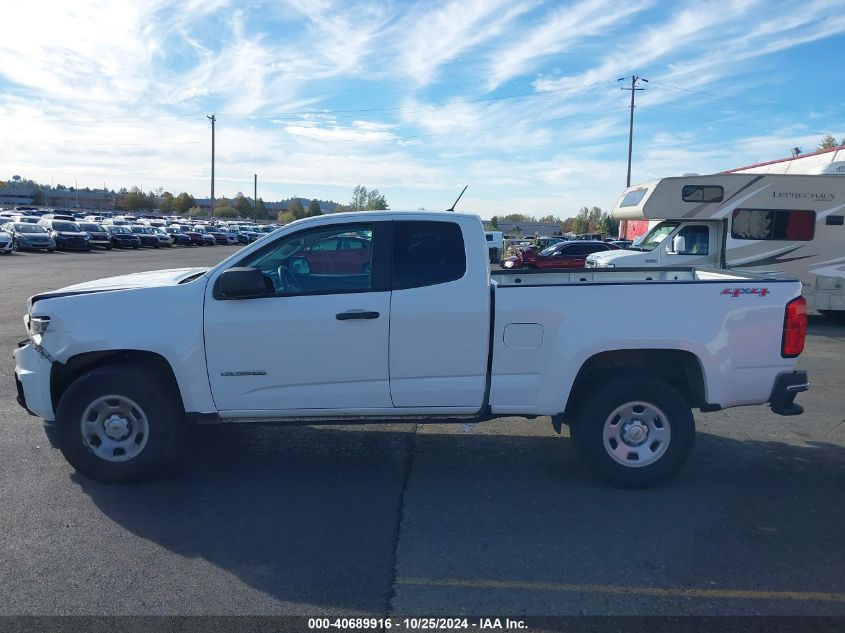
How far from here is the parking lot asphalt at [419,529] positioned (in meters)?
3.92

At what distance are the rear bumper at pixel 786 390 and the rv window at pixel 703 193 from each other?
31.4 ft

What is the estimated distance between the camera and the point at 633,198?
15609mm

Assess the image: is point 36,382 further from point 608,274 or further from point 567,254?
point 567,254

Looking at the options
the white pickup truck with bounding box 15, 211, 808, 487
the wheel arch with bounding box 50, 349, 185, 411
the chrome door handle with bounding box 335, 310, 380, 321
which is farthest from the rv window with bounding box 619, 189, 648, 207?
the wheel arch with bounding box 50, 349, 185, 411

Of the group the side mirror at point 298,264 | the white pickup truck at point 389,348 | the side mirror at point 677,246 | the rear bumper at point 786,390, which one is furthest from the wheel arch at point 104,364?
the side mirror at point 677,246

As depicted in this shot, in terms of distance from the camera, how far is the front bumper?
5379 mm

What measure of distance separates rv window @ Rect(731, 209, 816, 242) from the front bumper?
12.9 metres

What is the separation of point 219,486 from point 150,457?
21.5 inches

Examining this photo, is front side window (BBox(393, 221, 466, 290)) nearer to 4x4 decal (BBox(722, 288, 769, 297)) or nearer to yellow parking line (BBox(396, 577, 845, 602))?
4x4 decal (BBox(722, 288, 769, 297))

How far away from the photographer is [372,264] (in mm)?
5449

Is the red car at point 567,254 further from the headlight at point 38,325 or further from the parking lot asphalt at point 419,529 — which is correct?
the headlight at point 38,325

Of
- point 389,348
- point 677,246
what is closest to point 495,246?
point 677,246

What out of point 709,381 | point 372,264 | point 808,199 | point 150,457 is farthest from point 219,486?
point 808,199

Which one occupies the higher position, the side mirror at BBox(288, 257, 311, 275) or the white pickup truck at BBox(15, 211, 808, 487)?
the side mirror at BBox(288, 257, 311, 275)
